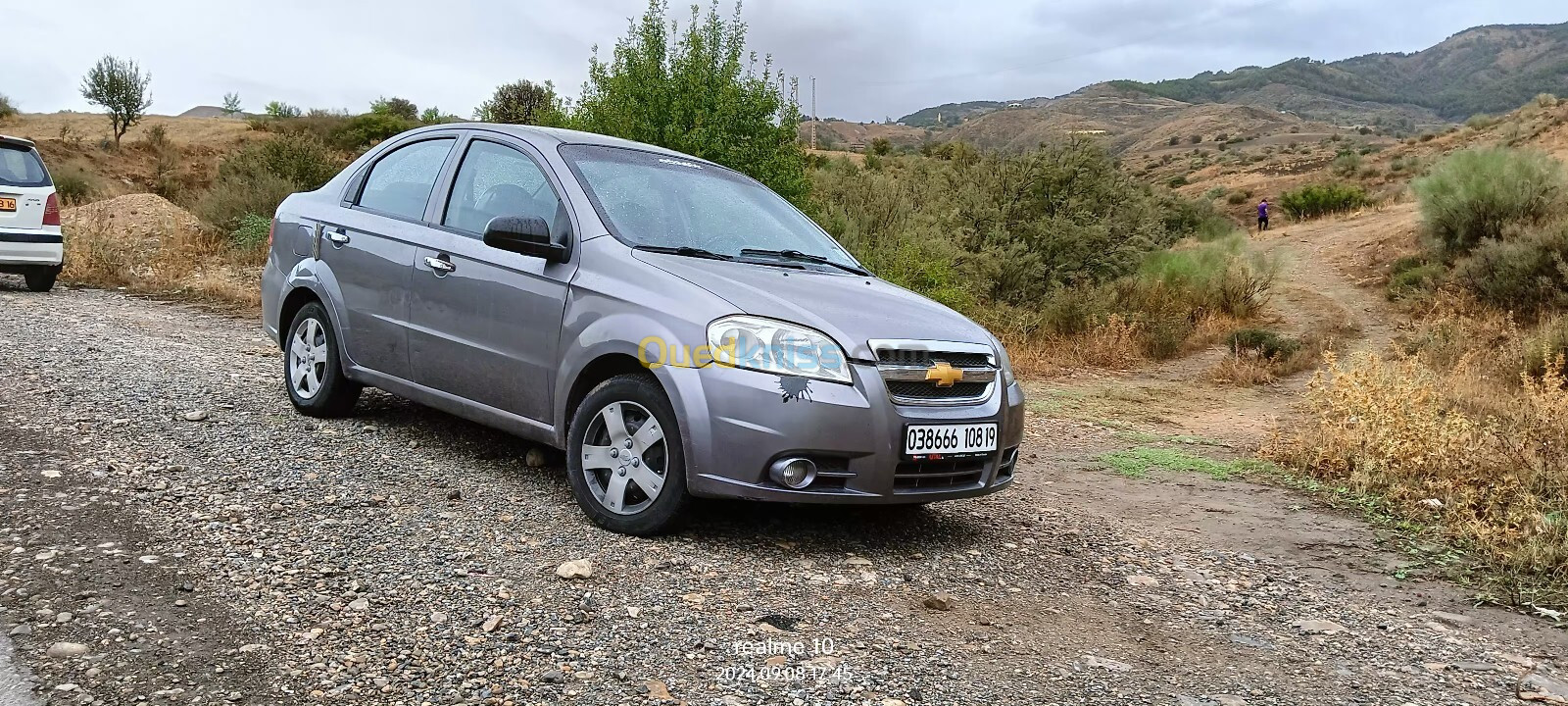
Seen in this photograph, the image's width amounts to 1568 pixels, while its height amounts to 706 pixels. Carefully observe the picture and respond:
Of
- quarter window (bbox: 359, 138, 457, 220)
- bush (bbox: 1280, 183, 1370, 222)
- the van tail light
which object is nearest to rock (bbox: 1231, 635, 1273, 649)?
quarter window (bbox: 359, 138, 457, 220)

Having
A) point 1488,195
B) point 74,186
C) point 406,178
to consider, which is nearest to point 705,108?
point 406,178

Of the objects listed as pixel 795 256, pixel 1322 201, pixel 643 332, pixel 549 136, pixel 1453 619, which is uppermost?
pixel 1322 201

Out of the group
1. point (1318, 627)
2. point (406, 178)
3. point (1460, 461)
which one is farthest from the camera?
point (1460, 461)

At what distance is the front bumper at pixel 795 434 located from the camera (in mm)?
3932

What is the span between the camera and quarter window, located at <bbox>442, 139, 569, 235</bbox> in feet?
16.2

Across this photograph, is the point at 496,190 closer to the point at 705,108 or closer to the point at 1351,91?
the point at 705,108

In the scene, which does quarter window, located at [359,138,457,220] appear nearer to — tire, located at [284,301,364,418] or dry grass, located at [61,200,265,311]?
tire, located at [284,301,364,418]

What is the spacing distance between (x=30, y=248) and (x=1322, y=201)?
3814 cm

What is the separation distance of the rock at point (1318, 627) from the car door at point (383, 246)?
4.06 meters

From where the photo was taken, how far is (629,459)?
14.0ft

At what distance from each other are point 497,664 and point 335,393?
10.7 feet

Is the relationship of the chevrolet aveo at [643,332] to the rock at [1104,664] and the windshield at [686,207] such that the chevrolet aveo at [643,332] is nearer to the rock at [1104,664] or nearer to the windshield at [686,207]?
the windshield at [686,207]

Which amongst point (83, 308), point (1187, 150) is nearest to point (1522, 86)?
point (1187, 150)

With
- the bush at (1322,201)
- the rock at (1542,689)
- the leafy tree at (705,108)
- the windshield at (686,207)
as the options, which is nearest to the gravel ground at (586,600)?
the rock at (1542,689)
